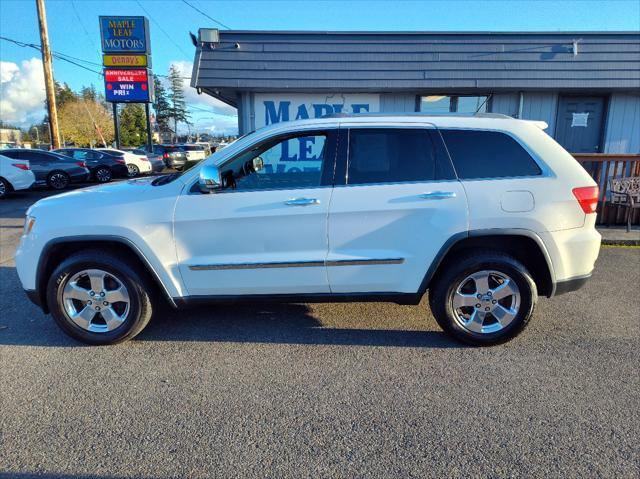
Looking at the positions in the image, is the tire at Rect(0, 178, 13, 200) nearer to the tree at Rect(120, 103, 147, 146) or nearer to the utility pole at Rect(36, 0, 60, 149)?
the utility pole at Rect(36, 0, 60, 149)

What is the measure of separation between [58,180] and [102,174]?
4117 millimetres

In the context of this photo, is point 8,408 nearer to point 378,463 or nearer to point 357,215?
point 378,463

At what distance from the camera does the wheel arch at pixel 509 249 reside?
3127 millimetres

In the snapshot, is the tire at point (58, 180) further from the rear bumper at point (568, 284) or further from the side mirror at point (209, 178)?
the rear bumper at point (568, 284)

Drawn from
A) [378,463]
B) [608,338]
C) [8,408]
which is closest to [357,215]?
[378,463]

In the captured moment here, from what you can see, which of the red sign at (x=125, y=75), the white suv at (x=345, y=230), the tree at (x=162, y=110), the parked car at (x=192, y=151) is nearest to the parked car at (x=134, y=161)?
the red sign at (x=125, y=75)

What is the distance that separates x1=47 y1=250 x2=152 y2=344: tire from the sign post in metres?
20.8

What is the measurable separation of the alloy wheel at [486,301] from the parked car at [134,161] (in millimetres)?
19604

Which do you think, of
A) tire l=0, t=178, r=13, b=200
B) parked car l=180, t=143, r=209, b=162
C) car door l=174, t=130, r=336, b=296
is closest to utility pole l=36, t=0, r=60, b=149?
tire l=0, t=178, r=13, b=200

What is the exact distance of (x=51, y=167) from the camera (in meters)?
14.7

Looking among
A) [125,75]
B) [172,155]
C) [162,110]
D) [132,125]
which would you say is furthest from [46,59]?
[162,110]

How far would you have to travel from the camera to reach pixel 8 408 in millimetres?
2588

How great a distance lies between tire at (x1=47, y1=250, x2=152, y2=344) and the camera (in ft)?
10.6

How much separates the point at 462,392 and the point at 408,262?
39.5 inches
